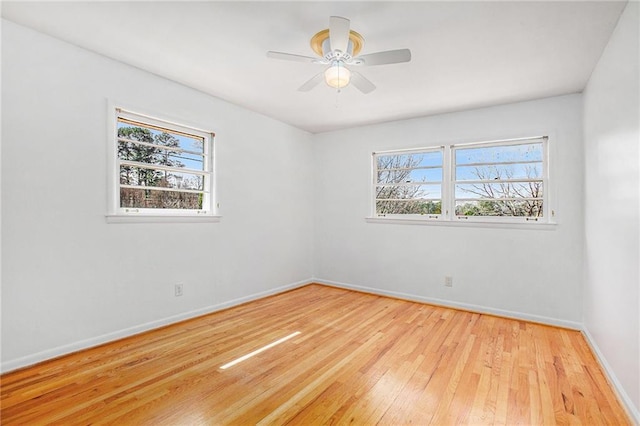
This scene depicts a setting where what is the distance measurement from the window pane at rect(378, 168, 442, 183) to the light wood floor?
6.18 feet

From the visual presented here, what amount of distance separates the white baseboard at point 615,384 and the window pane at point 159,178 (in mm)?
3889

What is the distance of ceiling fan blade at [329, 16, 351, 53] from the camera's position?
1843 mm

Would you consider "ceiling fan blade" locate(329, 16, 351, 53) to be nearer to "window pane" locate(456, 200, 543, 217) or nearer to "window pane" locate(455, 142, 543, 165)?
"window pane" locate(455, 142, 543, 165)

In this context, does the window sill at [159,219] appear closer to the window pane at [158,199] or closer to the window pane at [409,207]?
the window pane at [158,199]

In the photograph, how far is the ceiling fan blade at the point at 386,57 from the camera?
2.12 metres

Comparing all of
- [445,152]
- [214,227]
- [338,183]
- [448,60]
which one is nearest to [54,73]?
[214,227]

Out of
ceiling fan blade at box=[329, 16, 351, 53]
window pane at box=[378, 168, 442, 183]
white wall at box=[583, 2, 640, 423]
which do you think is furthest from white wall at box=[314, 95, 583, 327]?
ceiling fan blade at box=[329, 16, 351, 53]

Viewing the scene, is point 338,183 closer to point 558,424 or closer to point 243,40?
point 243,40

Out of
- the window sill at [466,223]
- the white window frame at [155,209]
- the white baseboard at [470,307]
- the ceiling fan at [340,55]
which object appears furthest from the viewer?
the window sill at [466,223]

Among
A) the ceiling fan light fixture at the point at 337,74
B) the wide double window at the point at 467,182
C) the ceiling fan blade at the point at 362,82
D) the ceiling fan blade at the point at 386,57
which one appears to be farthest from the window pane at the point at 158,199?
the wide double window at the point at 467,182

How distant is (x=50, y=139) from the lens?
2453mm

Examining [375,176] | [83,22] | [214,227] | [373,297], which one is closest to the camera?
[83,22]

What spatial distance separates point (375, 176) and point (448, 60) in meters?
2.21

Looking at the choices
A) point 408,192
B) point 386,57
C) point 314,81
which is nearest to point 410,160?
point 408,192
